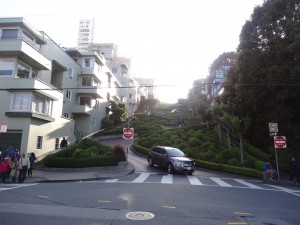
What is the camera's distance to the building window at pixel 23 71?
84.8 feet

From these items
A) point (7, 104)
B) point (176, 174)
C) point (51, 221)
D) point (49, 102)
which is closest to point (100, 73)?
point (49, 102)

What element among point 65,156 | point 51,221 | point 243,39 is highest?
point 243,39

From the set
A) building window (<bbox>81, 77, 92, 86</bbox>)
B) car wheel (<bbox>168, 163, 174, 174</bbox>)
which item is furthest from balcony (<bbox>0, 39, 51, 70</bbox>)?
building window (<bbox>81, 77, 92, 86</bbox>)

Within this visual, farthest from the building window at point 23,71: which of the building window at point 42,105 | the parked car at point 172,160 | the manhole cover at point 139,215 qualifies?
the manhole cover at point 139,215

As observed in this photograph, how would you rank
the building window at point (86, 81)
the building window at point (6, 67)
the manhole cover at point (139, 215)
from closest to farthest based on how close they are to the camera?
the manhole cover at point (139, 215) → the building window at point (6, 67) → the building window at point (86, 81)

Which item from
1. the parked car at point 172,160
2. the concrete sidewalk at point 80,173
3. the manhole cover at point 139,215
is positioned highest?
the parked car at point 172,160

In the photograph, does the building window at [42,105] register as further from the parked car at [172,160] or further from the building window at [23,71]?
the parked car at [172,160]

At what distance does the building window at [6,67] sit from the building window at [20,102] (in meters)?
2.08

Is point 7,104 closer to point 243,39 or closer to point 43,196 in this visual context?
point 43,196

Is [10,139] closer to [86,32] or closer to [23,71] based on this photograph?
[23,71]

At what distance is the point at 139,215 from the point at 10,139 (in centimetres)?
1960

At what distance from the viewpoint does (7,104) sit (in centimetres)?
2461

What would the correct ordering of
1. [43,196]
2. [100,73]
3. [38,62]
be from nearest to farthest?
1. [43,196]
2. [38,62]
3. [100,73]

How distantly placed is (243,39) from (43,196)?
2497cm
